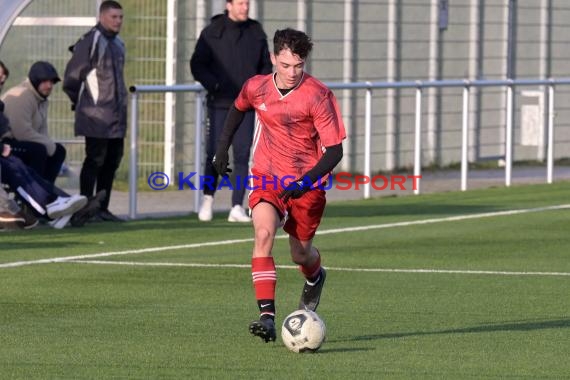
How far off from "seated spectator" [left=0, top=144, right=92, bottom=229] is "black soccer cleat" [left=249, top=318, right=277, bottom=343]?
6839mm

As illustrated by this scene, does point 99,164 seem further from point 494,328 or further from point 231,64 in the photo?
point 494,328

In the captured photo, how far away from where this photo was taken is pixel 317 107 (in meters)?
9.37

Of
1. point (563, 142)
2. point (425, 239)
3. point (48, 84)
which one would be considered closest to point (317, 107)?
point (425, 239)

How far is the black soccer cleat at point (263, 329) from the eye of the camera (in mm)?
8805

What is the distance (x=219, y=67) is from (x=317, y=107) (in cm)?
739

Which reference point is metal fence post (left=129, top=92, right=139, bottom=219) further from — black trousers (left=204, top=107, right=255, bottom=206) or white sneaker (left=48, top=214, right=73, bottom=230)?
white sneaker (left=48, top=214, right=73, bottom=230)

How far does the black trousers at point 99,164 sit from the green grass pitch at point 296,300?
0.58 m

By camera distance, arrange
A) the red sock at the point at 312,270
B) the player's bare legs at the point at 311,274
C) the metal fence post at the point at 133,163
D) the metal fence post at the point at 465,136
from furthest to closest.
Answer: the metal fence post at the point at 465,136
the metal fence post at the point at 133,163
the red sock at the point at 312,270
the player's bare legs at the point at 311,274

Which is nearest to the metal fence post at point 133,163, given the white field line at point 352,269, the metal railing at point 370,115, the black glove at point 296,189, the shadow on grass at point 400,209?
A: the metal railing at point 370,115

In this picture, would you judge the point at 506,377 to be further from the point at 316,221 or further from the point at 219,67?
the point at 219,67

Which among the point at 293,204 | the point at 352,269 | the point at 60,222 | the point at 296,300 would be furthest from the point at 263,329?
the point at 60,222

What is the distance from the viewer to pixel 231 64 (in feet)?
54.4
